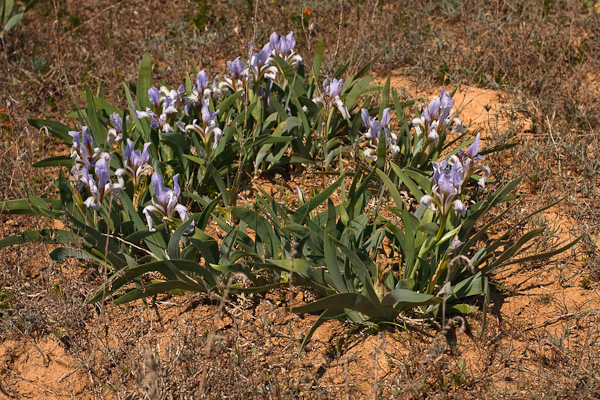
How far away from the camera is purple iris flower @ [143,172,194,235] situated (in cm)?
262

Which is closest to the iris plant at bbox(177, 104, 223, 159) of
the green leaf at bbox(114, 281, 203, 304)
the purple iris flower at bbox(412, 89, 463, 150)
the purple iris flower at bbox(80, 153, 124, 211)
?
the purple iris flower at bbox(80, 153, 124, 211)

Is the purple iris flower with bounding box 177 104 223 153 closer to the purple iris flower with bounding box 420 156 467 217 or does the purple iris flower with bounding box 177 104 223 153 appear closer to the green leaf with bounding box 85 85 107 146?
the green leaf with bounding box 85 85 107 146

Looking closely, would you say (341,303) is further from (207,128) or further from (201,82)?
(201,82)

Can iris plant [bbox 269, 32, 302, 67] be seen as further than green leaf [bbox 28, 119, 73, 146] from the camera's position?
Yes

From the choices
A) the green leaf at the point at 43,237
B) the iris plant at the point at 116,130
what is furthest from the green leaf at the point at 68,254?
the iris plant at the point at 116,130

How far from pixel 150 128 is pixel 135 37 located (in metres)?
2.19

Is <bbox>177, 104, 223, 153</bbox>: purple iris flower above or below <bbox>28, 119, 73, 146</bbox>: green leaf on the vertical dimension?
above


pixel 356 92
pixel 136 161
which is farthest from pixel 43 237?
pixel 356 92

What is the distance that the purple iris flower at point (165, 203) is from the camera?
262cm

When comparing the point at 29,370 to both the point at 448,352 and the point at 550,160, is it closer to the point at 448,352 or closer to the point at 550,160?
the point at 448,352

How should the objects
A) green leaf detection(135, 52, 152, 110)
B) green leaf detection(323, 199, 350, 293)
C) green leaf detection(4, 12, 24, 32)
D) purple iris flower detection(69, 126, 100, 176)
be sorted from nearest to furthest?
green leaf detection(323, 199, 350, 293) < purple iris flower detection(69, 126, 100, 176) < green leaf detection(135, 52, 152, 110) < green leaf detection(4, 12, 24, 32)

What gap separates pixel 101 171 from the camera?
2602 millimetres

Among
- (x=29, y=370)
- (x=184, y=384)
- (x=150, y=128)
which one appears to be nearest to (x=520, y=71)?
(x=150, y=128)

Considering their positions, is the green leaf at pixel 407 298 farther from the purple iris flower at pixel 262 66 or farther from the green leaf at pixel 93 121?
the green leaf at pixel 93 121
